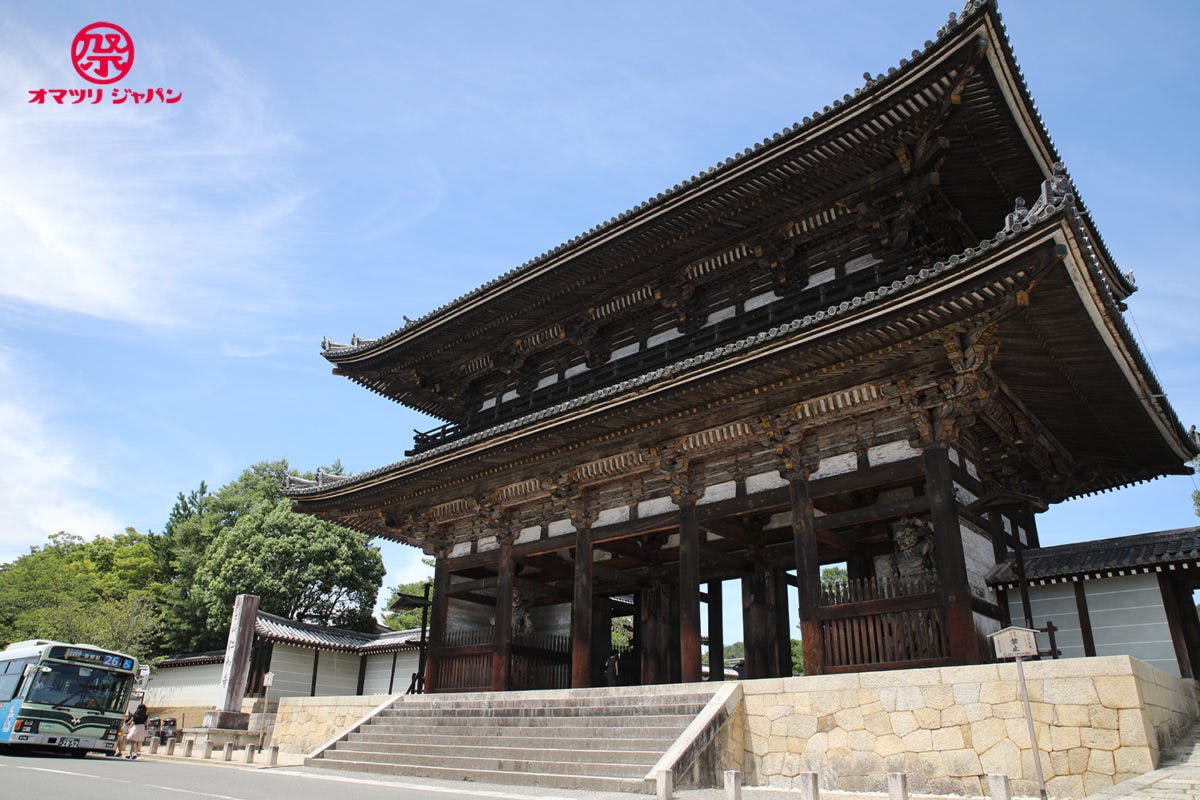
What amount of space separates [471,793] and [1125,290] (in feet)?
51.9

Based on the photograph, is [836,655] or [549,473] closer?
[836,655]

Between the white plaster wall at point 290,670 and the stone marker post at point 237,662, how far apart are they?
3229mm

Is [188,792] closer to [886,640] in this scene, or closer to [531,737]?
[531,737]

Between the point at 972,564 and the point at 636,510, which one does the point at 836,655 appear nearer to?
the point at 972,564

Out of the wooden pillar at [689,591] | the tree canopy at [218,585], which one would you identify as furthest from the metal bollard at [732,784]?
the tree canopy at [218,585]

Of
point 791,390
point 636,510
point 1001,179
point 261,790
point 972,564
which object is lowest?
point 261,790

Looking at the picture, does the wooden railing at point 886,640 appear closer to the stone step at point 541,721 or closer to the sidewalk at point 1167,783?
the stone step at point 541,721

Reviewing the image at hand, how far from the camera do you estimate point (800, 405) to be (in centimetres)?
1288

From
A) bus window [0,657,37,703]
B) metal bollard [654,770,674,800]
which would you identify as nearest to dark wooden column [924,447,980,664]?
metal bollard [654,770,674,800]

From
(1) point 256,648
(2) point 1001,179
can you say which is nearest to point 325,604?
(1) point 256,648

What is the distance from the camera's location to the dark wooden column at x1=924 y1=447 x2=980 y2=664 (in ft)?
35.1

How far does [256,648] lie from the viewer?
28.5 meters

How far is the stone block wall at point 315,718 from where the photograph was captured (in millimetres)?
16578

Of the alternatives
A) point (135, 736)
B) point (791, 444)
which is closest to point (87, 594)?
point (135, 736)
